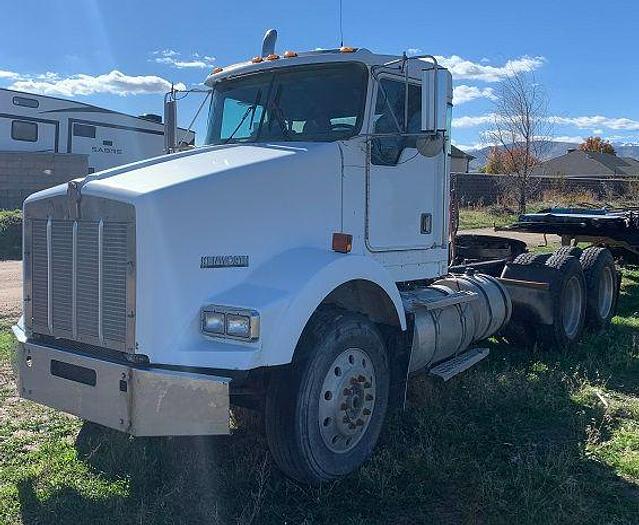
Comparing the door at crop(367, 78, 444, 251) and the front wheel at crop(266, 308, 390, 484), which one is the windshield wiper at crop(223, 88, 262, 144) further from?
the front wheel at crop(266, 308, 390, 484)

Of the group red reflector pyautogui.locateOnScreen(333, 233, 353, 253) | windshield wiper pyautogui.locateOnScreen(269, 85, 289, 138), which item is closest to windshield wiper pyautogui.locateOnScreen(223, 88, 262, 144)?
windshield wiper pyautogui.locateOnScreen(269, 85, 289, 138)

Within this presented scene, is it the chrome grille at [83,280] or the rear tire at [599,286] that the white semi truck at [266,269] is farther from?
the rear tire at [599,286]

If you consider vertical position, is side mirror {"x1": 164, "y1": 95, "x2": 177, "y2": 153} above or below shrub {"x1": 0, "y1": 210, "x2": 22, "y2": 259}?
above

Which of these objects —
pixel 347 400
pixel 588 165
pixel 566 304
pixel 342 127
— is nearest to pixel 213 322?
pixel 347 400

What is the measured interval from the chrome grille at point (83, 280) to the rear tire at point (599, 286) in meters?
6.46

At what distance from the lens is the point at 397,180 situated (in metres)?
5.34

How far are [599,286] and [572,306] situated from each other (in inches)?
30.1

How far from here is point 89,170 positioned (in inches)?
803

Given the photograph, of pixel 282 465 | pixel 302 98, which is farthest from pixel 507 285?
pixel 282 465

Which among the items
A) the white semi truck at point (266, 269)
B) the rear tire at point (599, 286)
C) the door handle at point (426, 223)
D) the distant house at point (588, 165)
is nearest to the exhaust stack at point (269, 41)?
the white semi truck at point (266, 269)

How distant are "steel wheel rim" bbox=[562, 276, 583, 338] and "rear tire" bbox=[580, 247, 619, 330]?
1.06 feet

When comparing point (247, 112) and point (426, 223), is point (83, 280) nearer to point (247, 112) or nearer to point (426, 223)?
point (247, 112)

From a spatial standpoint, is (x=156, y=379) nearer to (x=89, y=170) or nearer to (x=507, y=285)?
(x=507, y=285)

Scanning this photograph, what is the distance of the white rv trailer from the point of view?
18641 mm
